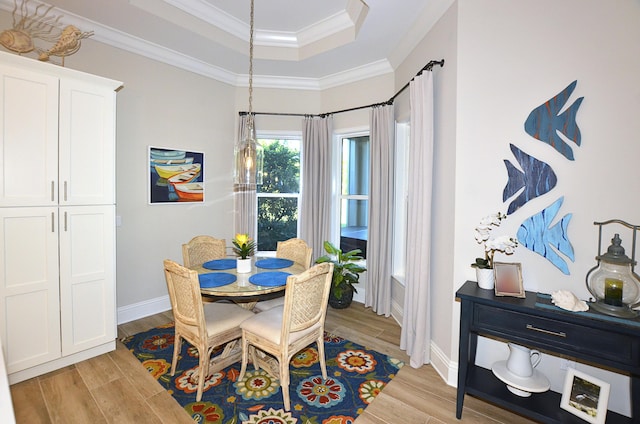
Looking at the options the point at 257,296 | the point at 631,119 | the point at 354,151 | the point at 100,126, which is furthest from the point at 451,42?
the point at 100,126

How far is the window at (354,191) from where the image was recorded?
4109 mm

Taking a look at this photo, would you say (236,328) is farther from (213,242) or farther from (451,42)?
(451,42)

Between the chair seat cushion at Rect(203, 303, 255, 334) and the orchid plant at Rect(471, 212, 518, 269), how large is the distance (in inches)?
72.2

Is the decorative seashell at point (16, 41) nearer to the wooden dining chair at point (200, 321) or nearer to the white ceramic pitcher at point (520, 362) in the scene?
the wooden dining chair at point (200, 321)

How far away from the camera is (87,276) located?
8.56 ft

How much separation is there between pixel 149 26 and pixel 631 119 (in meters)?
4.07

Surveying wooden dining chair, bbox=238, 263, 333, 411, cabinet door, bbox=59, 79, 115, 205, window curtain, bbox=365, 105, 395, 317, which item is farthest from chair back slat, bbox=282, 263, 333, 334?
cabinet door, bbox=59, 79, 115, 205

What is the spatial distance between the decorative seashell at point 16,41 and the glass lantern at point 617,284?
171 inches

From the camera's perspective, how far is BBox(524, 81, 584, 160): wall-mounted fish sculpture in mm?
1930

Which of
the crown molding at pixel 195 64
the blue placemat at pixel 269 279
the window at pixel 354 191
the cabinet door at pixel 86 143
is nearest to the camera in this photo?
the blue placemat at pixel 269 279

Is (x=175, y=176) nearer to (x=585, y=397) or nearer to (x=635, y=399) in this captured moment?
(x=585, y=397)

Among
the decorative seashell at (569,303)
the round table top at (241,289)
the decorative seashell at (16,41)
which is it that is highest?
the decorative seashell at (16,41)

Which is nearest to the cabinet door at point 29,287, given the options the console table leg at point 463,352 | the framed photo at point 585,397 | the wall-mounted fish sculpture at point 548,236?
the console table leg at point 463,352

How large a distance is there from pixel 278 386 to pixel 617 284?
231 centimetres
